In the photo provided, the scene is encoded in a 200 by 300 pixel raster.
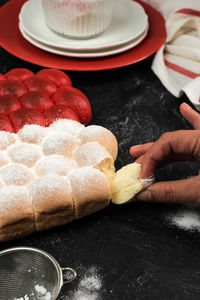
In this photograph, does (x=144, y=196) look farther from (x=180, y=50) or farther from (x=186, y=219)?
(x=180, y=50)

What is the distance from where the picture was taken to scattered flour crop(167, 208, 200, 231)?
910 millimetres

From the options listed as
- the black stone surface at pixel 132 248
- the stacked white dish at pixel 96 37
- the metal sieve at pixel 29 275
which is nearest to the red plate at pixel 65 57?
the stacked white dish at pixel 96 37

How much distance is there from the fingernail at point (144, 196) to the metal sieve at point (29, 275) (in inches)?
9.1

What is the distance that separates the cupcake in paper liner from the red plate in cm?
10

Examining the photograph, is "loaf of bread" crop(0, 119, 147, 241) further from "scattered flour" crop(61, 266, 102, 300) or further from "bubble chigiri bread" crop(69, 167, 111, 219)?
"scattered flour" crop(61, 266, 102, 300)

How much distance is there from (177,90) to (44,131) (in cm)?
56

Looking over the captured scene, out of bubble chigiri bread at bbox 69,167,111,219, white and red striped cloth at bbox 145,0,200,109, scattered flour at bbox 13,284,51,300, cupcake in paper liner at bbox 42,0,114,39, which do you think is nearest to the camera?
scattered flour at bbox 13,284,51,300

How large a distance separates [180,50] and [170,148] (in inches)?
25.7

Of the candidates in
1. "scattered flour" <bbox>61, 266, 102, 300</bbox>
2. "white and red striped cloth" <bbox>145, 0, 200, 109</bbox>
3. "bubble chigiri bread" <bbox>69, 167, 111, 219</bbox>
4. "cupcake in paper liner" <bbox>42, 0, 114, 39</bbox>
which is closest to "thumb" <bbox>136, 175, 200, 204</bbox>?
"bubble chigiri bread" <bbox>69, 167, 111, 219</bbox>

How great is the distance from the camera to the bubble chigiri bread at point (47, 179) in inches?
32.8

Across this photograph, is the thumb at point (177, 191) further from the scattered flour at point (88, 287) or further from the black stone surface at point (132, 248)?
the scattered flour at point (88, 287)

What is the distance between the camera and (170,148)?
91 centimetres

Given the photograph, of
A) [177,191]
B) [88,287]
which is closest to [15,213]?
[88,287]

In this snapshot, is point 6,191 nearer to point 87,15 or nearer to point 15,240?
point 15,240
